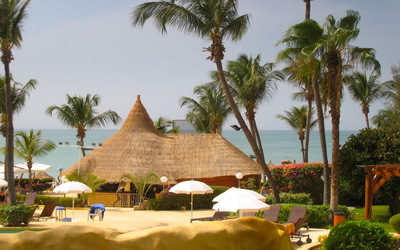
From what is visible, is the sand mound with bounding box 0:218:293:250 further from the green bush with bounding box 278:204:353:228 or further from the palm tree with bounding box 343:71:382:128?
the palm tree with bounding box 343:71:382:128

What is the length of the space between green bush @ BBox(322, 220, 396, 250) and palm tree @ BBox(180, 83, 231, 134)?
29545mm

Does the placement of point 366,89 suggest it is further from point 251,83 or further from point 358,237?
point 358,237

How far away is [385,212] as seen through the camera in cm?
2309

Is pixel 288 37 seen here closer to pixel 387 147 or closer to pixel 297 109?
pixel 387 147

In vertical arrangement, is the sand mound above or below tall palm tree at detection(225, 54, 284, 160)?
below

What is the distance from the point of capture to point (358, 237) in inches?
396

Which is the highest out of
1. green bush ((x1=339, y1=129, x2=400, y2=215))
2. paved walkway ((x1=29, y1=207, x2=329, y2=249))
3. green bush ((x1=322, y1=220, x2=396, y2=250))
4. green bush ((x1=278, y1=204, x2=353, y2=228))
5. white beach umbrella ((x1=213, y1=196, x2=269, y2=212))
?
green bush ((x1=339, y1=129, x2=400, y2=215))

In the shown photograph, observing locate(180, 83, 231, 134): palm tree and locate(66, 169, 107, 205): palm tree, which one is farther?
locate(180, 83, 231, 134): palm tree

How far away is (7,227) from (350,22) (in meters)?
14.0

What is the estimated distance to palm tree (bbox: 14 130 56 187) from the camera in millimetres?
38344

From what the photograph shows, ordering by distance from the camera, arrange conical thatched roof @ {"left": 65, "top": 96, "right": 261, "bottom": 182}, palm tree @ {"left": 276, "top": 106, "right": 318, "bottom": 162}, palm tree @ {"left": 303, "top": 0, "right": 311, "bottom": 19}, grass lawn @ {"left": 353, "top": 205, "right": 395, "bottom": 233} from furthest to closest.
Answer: palm tree @ {"left": 276, "top": 106, "right": 318, "bottom": 162} < conical thatched roof @ {"left": 65, "top": 96, "right": 261, "bottom": 182} < palm tree @ {"left": 303, "top": 0, "right": 311, "bottom": 19} < grass lawn @ {"left": 353, "top": 205, "right": 395, "bottom": 233}

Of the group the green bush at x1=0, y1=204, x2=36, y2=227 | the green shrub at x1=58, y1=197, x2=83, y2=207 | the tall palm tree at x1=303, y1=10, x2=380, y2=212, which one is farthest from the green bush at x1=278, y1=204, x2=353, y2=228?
the green shrub at x1=58, y1=197, x2=83, y2=207

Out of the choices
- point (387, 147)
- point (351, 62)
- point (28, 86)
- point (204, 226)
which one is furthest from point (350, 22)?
point (28, 86)

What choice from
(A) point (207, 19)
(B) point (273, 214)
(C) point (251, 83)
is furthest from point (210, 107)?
(B) point (273, 214)
